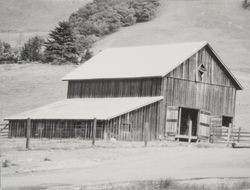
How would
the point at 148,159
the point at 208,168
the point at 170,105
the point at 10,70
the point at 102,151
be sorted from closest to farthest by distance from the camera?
the point at 208,168, the point at 148,159, the point at 102,151, the point at 170,105, the point at 10,70

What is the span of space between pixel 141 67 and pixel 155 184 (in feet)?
100

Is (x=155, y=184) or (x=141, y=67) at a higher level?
(x=141, y=67)

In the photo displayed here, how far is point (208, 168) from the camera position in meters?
27.5

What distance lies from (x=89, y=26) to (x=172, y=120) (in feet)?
256

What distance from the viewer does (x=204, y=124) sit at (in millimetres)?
50781

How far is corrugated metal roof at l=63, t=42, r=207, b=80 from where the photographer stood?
5009 cm

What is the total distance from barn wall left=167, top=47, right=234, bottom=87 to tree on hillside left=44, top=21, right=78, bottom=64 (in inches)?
1672

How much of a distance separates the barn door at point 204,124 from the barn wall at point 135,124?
12.5 feet

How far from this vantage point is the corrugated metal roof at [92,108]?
45.4m

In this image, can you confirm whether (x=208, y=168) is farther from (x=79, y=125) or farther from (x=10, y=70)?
(x=10, y=70)

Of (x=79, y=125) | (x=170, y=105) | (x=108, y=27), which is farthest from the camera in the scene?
(x=108, y=27)

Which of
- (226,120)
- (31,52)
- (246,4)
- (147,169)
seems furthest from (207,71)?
(246,4)

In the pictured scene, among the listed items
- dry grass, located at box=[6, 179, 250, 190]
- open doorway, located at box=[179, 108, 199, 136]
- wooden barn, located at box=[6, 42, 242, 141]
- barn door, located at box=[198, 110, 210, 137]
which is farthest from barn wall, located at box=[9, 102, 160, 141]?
dry grass, located at box=[6, 179, 250, 190]

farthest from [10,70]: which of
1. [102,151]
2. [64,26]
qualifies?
[102,151]
